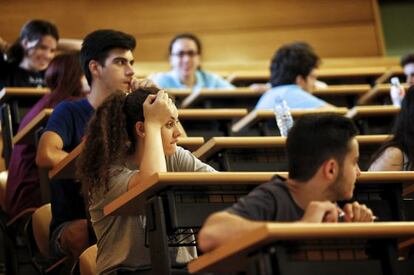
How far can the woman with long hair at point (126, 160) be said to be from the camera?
2.79 metres

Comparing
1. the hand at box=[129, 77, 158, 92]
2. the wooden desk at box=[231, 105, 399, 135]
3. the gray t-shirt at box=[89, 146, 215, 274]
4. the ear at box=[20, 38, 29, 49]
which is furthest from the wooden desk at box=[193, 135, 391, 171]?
the ear at box=[20, 38, 29, 49]

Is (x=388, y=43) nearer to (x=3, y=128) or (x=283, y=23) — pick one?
(x=283, y=23)

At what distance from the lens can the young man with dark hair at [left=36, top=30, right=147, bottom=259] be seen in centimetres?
338

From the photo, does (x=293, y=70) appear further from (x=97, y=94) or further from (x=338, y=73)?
(x=97, y=94)

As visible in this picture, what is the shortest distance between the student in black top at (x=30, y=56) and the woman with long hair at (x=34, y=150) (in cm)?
84

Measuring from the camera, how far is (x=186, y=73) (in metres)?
5.89

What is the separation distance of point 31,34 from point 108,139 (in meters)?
2.37

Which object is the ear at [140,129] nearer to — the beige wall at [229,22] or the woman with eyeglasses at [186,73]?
the woman with eyeglasses at [186,73]

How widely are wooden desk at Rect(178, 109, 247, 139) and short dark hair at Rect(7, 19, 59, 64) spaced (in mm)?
1221

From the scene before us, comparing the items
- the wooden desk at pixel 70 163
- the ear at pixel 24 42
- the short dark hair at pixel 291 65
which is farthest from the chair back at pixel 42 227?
the short dark hair at pixel 291 65

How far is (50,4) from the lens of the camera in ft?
22.3

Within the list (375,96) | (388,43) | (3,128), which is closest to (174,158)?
(3,128)

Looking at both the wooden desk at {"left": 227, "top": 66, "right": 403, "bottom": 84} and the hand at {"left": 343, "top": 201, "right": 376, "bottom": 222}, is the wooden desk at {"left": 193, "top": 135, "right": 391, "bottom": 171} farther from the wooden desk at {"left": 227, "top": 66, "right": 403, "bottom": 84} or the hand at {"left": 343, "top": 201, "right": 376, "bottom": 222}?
the wooden desk at {"left": 227, "top": 66, "right": 403, "bottom": 84}

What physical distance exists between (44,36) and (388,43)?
3148 millimetres
